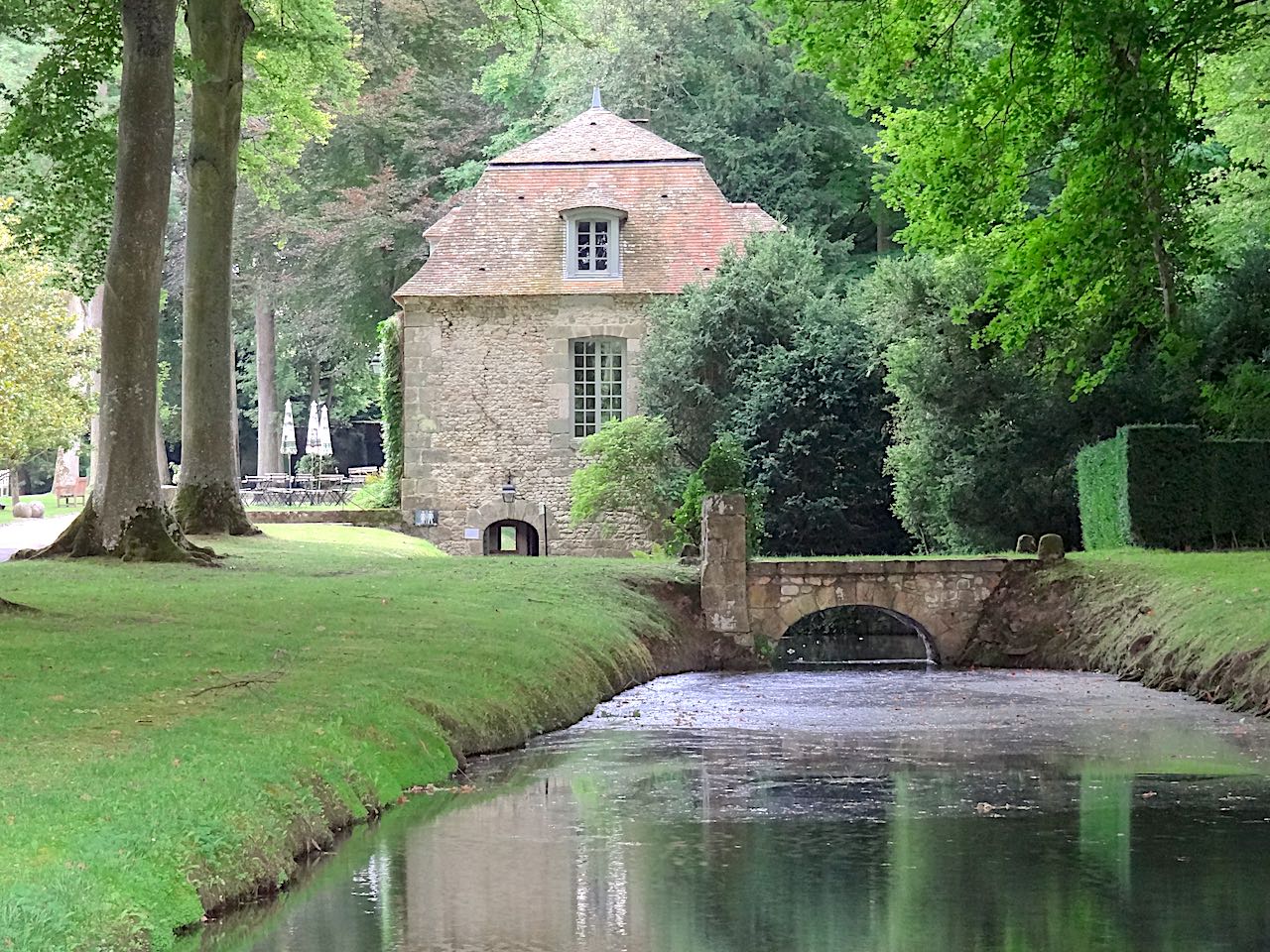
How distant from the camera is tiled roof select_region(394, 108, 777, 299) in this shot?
122 ft

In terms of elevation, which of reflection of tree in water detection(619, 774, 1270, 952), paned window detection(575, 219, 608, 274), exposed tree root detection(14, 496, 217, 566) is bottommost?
reflection of tree in water detection(619, 774, 1270, 952)

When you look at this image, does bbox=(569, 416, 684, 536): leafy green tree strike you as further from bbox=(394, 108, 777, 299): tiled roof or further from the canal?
the canal

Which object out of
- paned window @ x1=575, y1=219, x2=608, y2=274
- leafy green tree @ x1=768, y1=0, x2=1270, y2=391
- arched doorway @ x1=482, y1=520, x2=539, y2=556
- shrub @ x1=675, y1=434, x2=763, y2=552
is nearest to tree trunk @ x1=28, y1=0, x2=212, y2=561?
leafy green tree @ x1=768, y1=0, x2=1270, y2=391

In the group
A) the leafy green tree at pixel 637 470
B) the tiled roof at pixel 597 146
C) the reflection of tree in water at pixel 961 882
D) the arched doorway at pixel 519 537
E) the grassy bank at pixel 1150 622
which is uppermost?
the tiled roof at pixel 597 146

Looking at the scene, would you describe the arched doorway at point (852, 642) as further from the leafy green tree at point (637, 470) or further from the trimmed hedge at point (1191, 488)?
the trimmed hedge at point (1191, 488)

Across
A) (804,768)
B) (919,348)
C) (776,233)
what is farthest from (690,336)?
(804,768)

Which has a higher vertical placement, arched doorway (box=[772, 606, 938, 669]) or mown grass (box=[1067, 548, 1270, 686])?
mown grass (box=[1067, 548, 1270, 686])

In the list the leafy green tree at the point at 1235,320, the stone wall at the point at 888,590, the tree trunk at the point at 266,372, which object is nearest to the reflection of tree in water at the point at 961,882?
the stone wall at the point at 888,590

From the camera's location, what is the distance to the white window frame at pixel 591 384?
37312mm

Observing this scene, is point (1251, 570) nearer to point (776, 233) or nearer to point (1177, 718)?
point (1177, 718)

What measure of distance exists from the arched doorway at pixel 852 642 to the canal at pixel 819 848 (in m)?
9.73

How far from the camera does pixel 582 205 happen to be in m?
37.3

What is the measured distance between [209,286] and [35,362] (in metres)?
18.2

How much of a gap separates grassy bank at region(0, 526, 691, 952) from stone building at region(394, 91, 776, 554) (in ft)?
39.7
